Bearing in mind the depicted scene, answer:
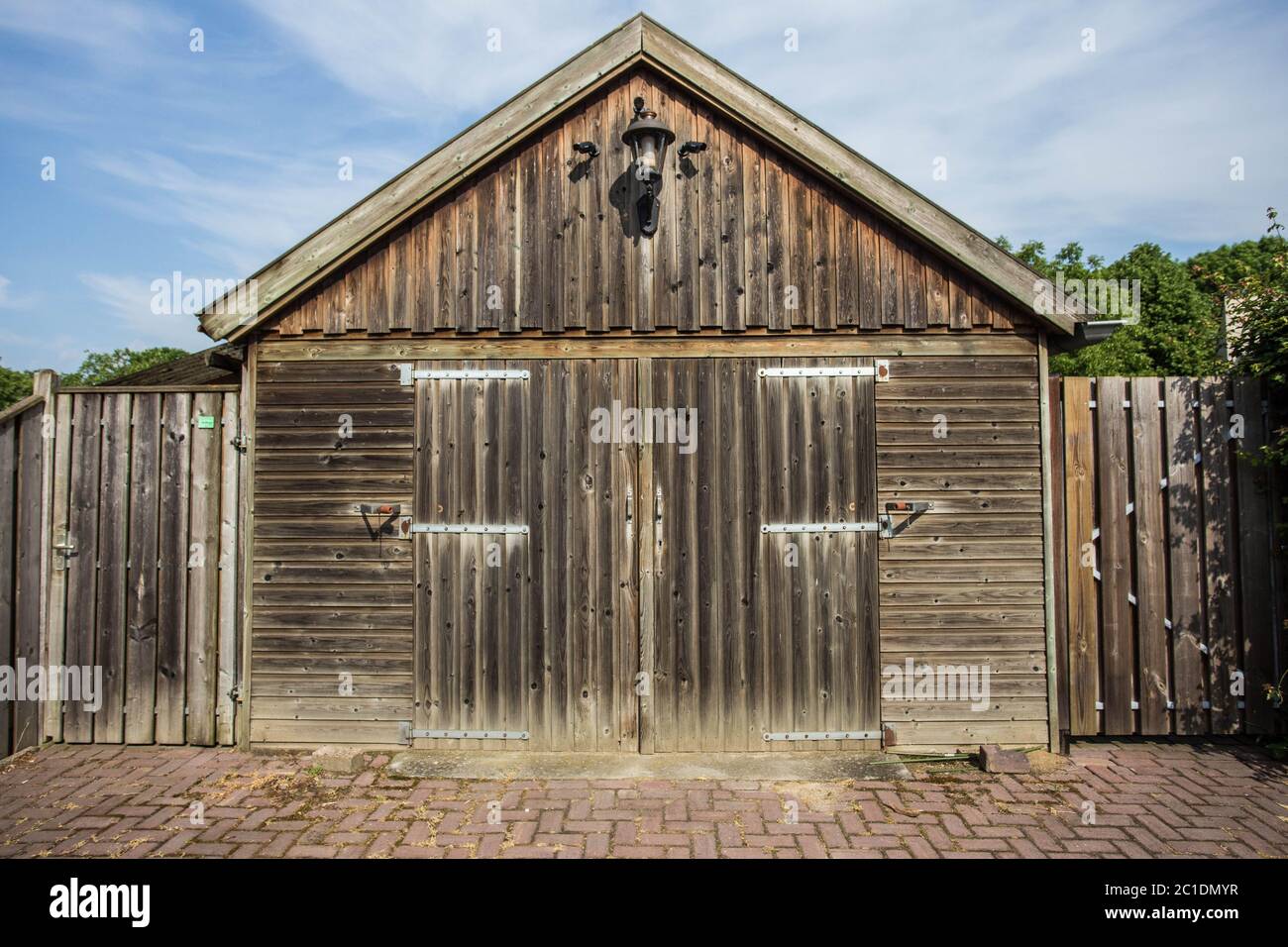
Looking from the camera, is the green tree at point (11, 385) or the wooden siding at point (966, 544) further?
the green tree at point (11, 385)

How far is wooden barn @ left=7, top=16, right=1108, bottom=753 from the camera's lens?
496 centimetres

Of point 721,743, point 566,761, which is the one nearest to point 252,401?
point 566,761

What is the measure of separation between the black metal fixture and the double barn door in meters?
1.05

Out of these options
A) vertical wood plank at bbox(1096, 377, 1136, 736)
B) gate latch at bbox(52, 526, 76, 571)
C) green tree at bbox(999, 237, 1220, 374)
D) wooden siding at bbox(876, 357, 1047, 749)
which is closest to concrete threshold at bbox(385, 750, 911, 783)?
wooden siding at bbox(876, 357, 1047, 749)

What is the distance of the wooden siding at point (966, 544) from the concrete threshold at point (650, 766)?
461mm

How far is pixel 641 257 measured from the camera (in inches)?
201

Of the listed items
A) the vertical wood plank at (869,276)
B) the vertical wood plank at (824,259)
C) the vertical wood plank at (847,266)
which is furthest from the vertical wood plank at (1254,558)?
the vertical wood plank at (824,259)

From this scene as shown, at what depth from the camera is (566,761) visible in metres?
4.77

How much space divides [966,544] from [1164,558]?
1.46 meters

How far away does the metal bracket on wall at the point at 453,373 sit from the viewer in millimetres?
5105

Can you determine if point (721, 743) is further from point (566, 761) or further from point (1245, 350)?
point (1245, 350)

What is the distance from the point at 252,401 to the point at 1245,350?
7311mm

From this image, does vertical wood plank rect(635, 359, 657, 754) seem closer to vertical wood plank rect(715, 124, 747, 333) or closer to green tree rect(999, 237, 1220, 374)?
vertical wood plank rect(715, 124, 747, 333)

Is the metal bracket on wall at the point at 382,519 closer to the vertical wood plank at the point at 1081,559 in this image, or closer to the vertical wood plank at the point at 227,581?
the vertical wood plank at the point at 227,581
